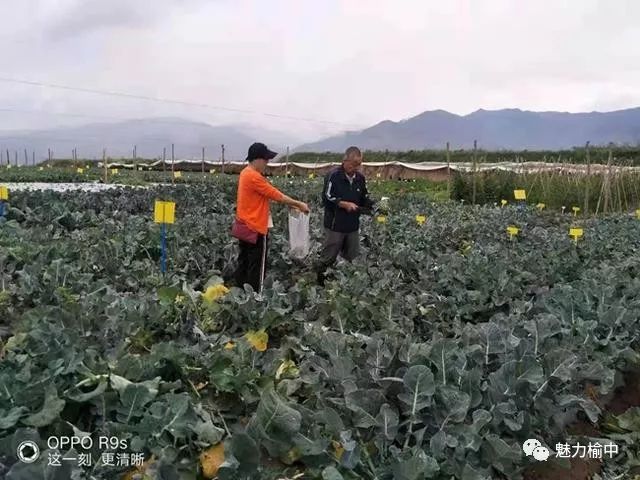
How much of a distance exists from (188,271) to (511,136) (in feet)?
538

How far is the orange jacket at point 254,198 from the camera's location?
5.79 metres

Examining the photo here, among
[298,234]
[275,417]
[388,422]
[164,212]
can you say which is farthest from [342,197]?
[275,417]

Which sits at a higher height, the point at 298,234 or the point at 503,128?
the point at 503,128

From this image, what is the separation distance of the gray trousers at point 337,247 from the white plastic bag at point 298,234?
0.23 m

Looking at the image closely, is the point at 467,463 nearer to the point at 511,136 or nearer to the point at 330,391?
the point at 330,391

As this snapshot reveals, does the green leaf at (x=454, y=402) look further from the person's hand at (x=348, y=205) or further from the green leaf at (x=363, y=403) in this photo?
the person's hand at (x=348, y=205)

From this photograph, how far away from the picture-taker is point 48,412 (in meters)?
2.29

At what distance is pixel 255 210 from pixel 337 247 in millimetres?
1174

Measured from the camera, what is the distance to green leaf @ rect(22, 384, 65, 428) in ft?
7.43

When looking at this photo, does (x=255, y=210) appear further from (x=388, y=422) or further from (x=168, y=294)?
(x=388, y=422)

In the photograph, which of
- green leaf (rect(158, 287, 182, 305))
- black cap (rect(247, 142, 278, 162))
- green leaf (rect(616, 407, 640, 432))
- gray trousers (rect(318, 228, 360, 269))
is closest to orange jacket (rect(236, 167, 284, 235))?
black cap (rect(247, 142, 278, 162))

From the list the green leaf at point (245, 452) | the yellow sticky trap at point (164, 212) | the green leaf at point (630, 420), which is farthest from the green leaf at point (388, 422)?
the yellow sticky trap at point (164, 212)

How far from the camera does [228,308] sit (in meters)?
4.18

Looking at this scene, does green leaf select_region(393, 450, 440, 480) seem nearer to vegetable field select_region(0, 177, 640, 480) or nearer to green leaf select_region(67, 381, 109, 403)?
vegetable field select_region(0, 177, 640, 480)
